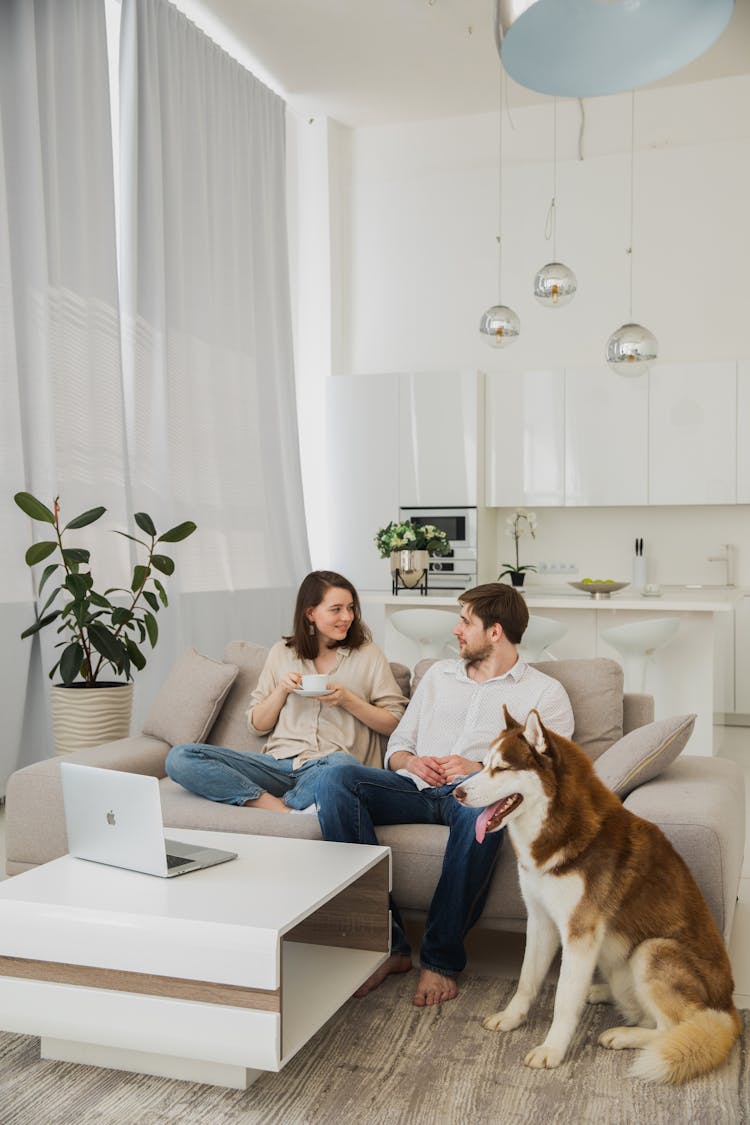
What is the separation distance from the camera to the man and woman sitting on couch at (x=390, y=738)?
2471 millimetres

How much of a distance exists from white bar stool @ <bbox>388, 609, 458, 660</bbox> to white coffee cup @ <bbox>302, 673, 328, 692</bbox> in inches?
85.9

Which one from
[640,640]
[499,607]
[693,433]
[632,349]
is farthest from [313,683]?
[693,433]

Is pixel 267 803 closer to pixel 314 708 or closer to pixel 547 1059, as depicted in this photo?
pixel 314 708

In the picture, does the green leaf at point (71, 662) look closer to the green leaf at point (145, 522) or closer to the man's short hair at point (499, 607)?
the green leaf at point (145, 522)

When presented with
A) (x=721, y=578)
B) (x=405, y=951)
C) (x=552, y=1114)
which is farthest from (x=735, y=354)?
(x=552, y=1114)

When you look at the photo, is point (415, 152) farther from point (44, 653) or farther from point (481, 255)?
point (44, 653)

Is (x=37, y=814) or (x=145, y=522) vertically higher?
(x=145, y=522)

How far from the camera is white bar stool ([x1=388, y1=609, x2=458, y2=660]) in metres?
4.98

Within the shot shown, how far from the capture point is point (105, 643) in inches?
156

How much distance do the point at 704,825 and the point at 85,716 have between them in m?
Result: 2.35

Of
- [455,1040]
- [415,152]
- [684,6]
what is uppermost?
[415,152]

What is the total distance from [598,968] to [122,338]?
12.9 ft

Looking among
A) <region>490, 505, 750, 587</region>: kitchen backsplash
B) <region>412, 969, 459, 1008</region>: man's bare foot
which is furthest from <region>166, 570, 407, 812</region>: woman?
<region>490, 505, 750, 587</region>: kitchen backsplash

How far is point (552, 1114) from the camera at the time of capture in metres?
1.93
